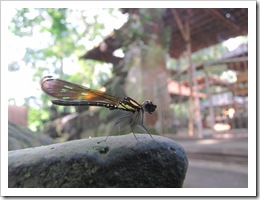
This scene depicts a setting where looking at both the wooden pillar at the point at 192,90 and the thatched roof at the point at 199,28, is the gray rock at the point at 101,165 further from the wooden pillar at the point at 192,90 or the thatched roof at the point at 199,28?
the wooden pillar at the point at 192,90

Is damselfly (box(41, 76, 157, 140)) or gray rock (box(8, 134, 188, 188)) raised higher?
damselfly (box(41, 76, 157, 140))

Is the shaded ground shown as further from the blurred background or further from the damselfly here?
the damselfly

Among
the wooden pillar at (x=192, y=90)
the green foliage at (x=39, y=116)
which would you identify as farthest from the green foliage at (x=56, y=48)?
the wooden pillar at (x=192, y=90)

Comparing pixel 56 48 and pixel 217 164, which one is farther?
pixel 56 48

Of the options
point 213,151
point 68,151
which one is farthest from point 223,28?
point 68,151

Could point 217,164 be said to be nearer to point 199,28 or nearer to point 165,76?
point 165,76

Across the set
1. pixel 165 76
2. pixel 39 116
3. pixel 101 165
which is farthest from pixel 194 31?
pixel 101 165

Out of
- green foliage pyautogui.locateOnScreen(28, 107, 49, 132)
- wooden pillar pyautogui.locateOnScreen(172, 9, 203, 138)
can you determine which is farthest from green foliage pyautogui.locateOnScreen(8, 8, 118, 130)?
wooden pillar pyautogui.locateOnScreen(172, 9, 203, 138)
